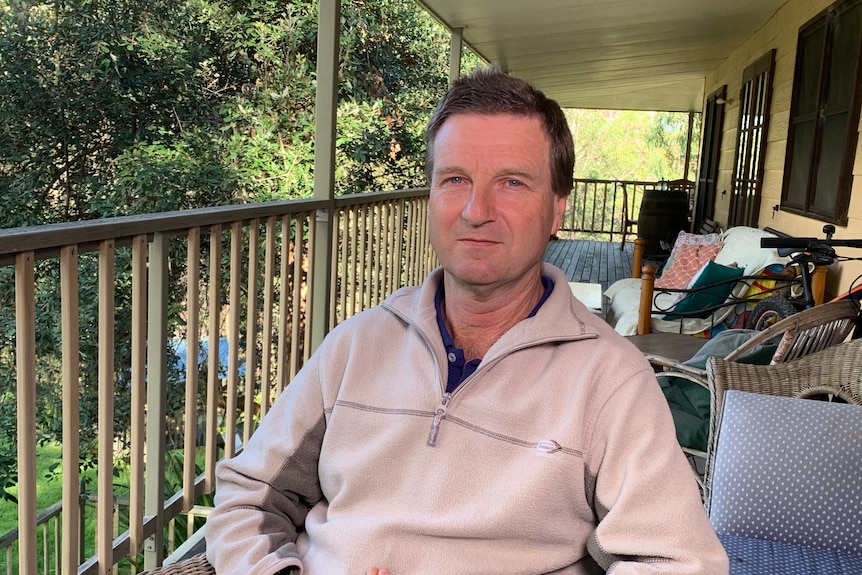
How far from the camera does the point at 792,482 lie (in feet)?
5.99

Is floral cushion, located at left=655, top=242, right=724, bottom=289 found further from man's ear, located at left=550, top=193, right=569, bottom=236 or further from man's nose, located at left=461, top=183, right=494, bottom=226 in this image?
man's nose, located at left=461, top=183, right=494, bottom=226

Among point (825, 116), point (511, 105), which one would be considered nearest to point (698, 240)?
point (825, 116)

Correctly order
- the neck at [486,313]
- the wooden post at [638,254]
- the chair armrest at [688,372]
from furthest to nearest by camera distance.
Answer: the wooden post at [638,254] < the chair armrest at [688,372] < the neck at [486,313]

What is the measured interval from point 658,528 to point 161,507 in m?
1.60

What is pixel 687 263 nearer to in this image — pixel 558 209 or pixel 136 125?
pixel 558 209

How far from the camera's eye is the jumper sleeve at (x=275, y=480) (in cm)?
122

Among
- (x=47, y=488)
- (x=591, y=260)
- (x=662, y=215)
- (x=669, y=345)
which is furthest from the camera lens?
(x=591, y=260)

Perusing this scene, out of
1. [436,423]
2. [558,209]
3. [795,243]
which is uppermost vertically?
[558,209]

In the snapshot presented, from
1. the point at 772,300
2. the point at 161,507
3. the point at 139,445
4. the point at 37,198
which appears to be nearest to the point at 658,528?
the point at 139,445

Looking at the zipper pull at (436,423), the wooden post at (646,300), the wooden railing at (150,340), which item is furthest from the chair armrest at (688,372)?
the zipper pull at (436,423)

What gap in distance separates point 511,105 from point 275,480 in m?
0.66

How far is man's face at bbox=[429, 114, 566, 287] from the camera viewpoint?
4.09 feet

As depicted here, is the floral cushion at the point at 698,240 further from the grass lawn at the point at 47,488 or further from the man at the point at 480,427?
the grass lawn at the point at 47,488

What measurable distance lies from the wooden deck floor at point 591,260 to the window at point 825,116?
294 centimetres
